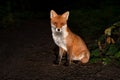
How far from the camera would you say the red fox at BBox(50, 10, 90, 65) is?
8.09 metres

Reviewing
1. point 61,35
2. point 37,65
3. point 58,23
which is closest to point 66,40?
point 61,35

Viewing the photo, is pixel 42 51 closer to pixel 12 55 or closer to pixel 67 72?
pixel 12 55

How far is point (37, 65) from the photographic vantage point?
8.95m

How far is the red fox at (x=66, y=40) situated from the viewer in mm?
8094

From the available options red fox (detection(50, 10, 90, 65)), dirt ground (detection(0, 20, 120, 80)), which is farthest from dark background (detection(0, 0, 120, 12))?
red fox (detection(50, 10, 90, 65))

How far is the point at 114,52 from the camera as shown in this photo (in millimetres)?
9109

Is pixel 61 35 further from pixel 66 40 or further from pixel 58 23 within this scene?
pixel 58 23

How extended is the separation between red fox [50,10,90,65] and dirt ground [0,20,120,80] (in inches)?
9.5

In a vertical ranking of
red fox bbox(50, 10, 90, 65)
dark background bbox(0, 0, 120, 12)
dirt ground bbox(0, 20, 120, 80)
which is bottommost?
dirt ground bbox(0, 20, 120, 80)

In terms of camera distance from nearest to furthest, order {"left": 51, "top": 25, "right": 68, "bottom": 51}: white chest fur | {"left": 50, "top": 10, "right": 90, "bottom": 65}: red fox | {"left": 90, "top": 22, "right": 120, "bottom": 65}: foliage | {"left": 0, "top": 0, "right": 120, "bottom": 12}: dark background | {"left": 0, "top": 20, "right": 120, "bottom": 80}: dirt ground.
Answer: {"left": 0, "top": 20, "right": 120, "bottom": 80}: dirt ground
{"left": 50, "top": 10, "right": 90, "bottom": 65}: red fox
{"left": 51, "top": 25, "right": 68, "bottom": 51}: white chest fur
{"left": 90, "top": 22, "right": 120, "bottom": 65}: foliage
{"left": 0, "top": 0, "right": 120, "bottom": 12}: dark background

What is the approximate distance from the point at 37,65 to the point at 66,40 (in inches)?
46.7

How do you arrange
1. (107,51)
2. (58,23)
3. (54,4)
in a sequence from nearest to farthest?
(58,23) < (107,51) < (54,4)

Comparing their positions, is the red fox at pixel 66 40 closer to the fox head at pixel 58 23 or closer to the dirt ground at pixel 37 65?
the fox head at pixel 58 23

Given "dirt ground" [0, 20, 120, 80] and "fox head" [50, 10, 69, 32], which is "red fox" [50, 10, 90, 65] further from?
"dirt ground" [0, 20, 120, 80]
